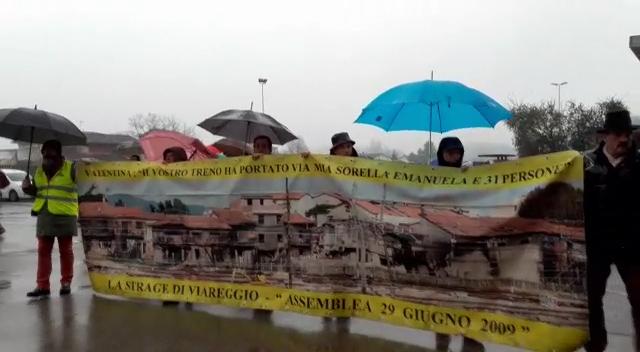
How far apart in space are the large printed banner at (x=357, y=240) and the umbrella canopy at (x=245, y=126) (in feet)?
5.03

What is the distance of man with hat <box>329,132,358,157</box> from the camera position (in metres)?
5.93

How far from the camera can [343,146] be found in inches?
→ 234

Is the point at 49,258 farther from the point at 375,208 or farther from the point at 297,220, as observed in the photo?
the point at 375,208

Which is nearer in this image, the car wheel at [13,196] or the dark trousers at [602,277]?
the dark trousers at [602,277]

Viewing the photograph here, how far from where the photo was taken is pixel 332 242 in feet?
16.3

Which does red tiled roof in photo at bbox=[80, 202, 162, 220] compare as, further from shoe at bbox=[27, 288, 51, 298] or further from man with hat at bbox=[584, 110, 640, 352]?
man with hat at bbox=[584, 110, 640, 352]

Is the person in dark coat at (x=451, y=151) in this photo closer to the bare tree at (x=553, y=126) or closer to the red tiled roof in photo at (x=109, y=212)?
the red tiled roof in photo at (x=109, y=212)

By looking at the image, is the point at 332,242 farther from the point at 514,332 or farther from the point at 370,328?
the point at 514,332

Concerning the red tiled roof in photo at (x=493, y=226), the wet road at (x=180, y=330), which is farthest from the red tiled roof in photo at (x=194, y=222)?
the red tiled roof in photo at (x=493, y=226)

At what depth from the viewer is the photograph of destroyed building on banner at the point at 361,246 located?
4059 millimetres

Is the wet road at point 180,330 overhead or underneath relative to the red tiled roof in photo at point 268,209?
underneath

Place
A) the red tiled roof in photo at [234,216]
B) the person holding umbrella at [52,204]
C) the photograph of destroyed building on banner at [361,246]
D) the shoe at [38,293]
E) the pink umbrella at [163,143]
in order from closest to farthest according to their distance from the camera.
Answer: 1. the photograph of destroyed building on banner at [361,246]
2. the red tiled roof in photo at [234,216]
3. the person holding umbrella at [52,204]
4. the shoe at [38,293]
5. the pink umbrella at [163,143]

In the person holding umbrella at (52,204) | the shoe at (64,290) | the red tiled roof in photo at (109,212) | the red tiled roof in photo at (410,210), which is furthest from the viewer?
the shoe at (64,290)

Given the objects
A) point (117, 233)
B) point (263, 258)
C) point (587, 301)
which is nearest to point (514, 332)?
point (587, 301)
